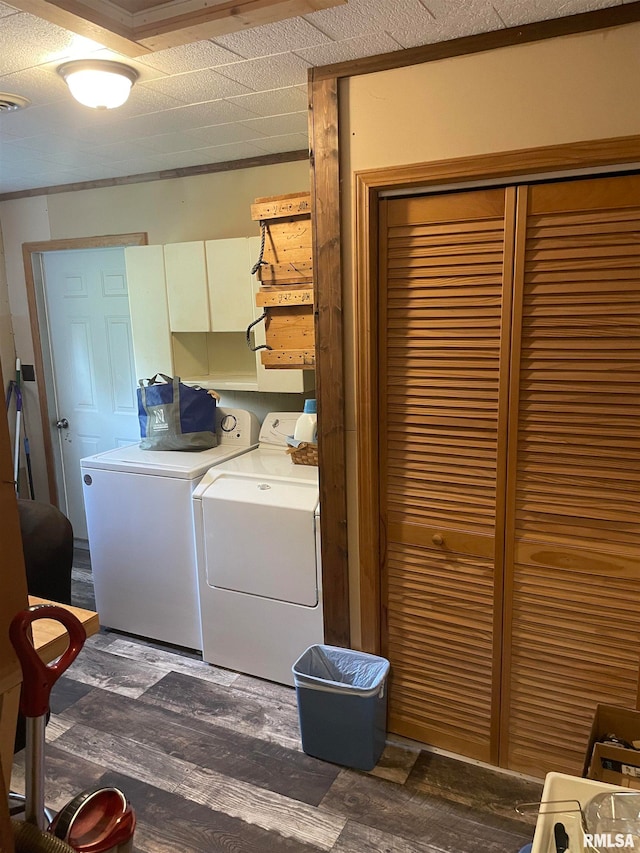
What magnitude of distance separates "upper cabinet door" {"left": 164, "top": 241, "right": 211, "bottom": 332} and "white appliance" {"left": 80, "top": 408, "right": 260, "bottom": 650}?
2.21 ft

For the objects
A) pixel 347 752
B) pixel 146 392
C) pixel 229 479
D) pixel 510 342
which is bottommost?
pixel 347 752

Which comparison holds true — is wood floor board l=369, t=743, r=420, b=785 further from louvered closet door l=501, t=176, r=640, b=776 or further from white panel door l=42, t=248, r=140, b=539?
white panel door l=42, t=248, r=140, b=539

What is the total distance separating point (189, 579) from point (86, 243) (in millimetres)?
2113

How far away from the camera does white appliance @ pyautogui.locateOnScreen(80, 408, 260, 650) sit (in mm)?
2861

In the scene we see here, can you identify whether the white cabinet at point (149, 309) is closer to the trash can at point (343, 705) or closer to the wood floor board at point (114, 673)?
the wood floor board at point (114, 673)

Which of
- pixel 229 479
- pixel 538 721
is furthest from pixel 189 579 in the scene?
pixel 538 721

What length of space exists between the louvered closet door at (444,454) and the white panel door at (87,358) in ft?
7.17

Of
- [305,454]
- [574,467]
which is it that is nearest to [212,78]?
[305,454]

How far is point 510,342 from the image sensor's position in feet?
6.37

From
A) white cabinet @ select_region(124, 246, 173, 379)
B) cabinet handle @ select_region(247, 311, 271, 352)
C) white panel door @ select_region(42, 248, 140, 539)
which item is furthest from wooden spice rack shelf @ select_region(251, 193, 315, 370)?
white panel door @ select_region(42, 248, 140, 539)

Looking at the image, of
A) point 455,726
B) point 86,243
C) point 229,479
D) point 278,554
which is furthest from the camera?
point 86,243

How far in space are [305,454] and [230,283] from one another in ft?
3.03

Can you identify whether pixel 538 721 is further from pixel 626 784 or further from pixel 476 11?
pixel 476 11

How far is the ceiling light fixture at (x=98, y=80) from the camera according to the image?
6.13ft
